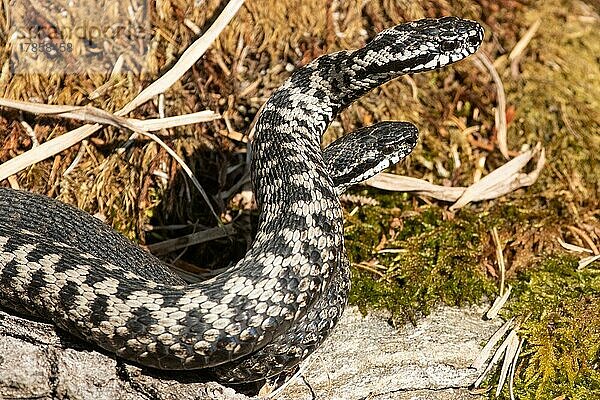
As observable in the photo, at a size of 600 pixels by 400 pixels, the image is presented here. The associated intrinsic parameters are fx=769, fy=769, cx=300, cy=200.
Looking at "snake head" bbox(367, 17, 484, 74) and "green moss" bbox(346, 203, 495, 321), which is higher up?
"snake head" bbox(367, 17, 484, 74)

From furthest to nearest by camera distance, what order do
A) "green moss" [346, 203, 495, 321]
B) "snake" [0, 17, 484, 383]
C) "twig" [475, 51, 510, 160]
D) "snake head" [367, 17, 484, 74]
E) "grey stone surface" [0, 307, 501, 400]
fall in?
"twig" [475, 51, 510, 160] < "green moss" [346, 203, 495, 321] < "snake head" [367, 17, 484, 74] < "grey stone surface" [0, 307, 501, 400] < "snake" [0, 17, 484, 383]

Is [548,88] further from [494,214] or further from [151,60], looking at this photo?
[151,60]

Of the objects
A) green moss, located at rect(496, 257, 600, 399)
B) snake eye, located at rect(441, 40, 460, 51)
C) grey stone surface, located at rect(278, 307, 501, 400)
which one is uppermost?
snake eye, located at rect(441, 40, 460, 51)

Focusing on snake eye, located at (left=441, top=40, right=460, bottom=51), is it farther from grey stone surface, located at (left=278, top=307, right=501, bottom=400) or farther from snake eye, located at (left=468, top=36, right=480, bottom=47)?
grey stone surface, located at (left=278, top=307, right=501, bottom=400)

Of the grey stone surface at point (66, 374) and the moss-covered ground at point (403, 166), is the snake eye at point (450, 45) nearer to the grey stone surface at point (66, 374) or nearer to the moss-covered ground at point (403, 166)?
the moss-covered ground at point (403, 166)

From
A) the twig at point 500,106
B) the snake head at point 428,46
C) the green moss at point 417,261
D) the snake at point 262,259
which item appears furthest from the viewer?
the twig at point 500,106

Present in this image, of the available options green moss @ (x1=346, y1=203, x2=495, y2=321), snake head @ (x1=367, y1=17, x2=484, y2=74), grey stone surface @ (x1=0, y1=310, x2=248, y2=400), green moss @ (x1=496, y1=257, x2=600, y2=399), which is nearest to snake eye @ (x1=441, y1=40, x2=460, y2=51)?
snake head @ (x1=367, y1=17, x2=484, y2=74)

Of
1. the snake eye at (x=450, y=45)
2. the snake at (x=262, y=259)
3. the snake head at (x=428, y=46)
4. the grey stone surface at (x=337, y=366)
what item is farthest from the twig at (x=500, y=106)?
the grey stone surface at (x=337, y=366)
